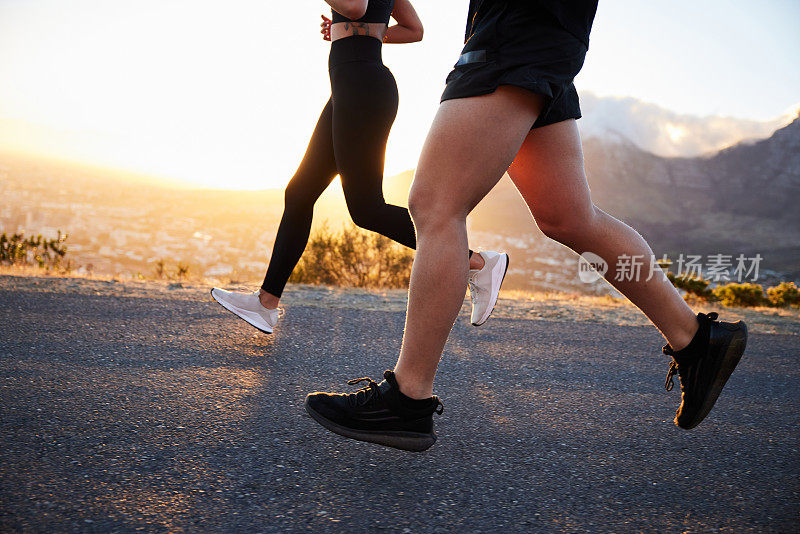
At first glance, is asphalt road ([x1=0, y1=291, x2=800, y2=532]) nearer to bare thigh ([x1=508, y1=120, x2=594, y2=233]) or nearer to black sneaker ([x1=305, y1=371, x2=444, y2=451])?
black sneaker ([x1=305, y1=371, x2=444, y2=451])

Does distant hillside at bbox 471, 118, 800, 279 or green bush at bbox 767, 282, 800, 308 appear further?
distant hillside at bbox 471, 118, 800, 279

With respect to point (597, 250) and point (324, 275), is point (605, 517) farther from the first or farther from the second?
point (324, 275)

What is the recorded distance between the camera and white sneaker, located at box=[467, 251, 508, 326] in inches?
94.2

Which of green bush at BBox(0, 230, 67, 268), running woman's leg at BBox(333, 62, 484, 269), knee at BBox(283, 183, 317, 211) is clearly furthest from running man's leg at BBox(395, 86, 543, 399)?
green bush at BBox(0, 230, 67, 268)

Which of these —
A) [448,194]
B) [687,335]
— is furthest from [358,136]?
[687,335]

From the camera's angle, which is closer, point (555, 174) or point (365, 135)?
point (555, 174)

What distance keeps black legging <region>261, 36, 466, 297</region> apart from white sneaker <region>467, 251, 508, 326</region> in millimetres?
341

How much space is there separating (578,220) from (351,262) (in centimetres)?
556

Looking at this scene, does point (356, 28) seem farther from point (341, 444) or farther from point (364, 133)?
point (341, 444)

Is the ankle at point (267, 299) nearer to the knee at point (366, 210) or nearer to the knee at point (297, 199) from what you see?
the knee at point (297, 199)

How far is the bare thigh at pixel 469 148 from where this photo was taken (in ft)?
4.58

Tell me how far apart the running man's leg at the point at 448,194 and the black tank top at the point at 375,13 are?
39.9 inches

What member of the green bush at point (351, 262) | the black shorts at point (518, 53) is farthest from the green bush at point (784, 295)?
the black shorts at point (518, 53)

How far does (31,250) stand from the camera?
661 cm
